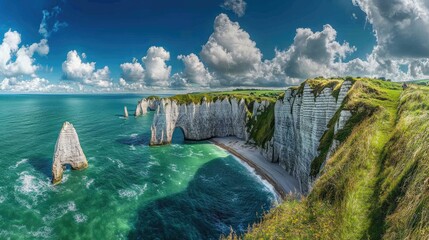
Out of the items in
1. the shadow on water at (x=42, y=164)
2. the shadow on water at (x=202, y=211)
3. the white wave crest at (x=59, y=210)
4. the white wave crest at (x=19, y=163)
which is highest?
the white wave crest at (x=19, y=163)

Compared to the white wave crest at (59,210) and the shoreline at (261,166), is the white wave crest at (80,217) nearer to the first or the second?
the white wave crest at (59,210)

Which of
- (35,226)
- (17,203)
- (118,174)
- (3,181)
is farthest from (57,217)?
(3,181)

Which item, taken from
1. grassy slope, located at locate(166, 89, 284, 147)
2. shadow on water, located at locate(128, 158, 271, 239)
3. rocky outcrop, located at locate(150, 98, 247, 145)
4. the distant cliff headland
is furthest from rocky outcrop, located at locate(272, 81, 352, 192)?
rocky outcrop, located at locate(150, 98, 247, 145)

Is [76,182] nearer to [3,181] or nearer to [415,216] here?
[3,181]

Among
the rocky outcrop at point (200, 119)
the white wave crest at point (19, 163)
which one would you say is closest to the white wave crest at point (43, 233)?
the white wave crest at point (19, 163)

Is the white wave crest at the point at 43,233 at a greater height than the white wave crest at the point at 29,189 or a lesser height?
lesser

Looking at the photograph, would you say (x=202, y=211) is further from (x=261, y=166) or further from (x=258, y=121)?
(x=258, y=121)

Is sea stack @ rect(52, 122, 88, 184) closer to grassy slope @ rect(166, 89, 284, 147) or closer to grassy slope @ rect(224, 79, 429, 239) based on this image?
grassy slope @ rect(166, 89, 284, 147)
